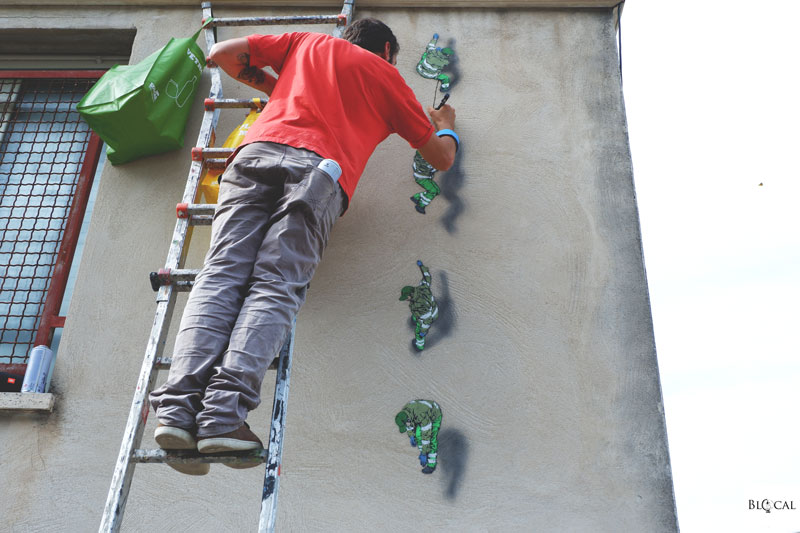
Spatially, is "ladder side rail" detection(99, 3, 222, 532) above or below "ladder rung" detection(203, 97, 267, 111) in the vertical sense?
below

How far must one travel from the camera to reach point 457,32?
3.60 metres

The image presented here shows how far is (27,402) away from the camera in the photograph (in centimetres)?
278

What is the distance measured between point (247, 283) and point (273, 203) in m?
0.33

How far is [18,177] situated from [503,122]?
266 cm

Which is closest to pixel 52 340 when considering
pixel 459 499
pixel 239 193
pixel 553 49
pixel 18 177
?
pixel 18 177

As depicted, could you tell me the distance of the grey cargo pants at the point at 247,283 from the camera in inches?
74.9

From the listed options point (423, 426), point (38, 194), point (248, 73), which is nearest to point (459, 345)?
point (423, 426)

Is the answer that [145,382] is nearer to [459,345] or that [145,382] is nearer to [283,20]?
[459,345]

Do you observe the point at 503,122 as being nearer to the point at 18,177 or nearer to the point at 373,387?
the point at 373,387

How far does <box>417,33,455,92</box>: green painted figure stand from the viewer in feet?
11.3

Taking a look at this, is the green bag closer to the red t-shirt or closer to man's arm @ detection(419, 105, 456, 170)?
the red t-shirt

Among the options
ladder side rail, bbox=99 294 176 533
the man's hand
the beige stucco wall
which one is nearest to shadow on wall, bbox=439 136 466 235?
the beige stucco wall

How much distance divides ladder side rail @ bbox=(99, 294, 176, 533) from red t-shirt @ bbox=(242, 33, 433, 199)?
732 millimetres

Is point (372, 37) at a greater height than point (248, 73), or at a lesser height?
greater
